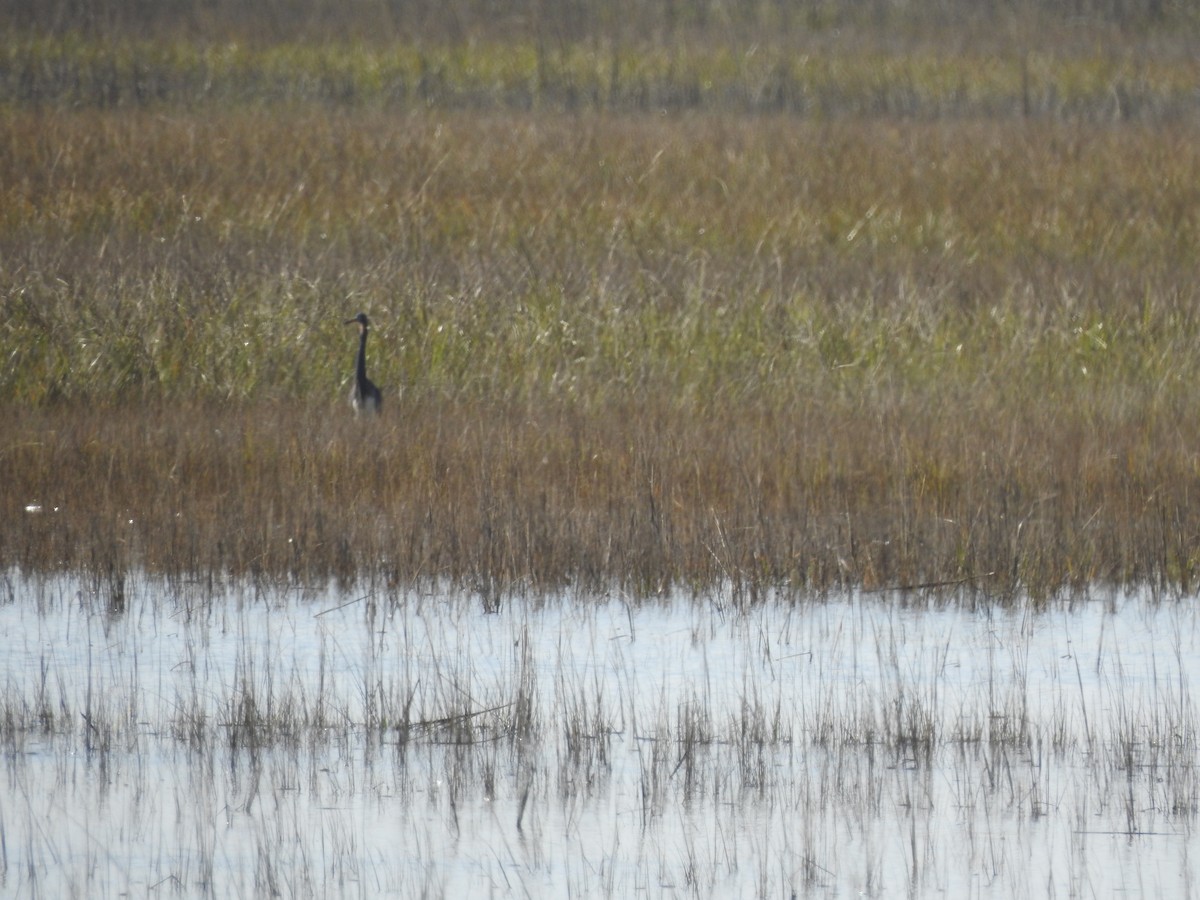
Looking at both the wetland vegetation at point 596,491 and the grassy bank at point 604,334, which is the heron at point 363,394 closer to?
the grassy bank at point 604,334

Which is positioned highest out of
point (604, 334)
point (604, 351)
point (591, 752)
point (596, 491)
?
point (604, 334)

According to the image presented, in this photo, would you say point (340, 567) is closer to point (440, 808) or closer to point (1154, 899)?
point (440, 808)

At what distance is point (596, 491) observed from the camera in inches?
301

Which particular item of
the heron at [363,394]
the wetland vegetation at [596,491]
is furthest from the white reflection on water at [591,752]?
the heron at [363,394]

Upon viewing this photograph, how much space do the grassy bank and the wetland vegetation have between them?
0.13 ft

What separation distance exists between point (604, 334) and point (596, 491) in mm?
3521

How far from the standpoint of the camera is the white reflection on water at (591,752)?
12.9 feet

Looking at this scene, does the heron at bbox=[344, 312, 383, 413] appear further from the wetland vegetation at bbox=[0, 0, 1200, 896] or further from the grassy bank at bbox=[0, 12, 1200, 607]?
the wetland vegetation at bbox=[0, 0, 1200, 896]

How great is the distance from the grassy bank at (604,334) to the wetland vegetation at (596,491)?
0.13 ft

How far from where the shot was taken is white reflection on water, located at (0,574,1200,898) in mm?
3924

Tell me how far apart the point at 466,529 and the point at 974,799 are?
9.76 feet

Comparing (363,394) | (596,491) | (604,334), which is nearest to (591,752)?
(596,491)

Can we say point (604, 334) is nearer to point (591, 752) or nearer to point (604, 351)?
point (604, 351)

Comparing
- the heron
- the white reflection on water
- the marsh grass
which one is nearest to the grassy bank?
the marsh grass
